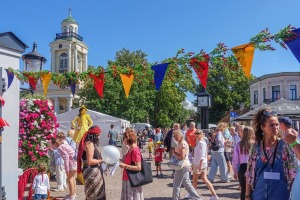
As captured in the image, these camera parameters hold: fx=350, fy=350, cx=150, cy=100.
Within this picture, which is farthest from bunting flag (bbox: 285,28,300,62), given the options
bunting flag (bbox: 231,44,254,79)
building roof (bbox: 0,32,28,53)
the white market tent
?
the white market tent

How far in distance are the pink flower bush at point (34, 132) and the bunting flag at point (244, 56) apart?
687 cm

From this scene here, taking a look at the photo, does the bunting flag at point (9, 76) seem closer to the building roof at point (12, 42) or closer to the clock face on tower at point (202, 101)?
the building roof at point (12, 42)

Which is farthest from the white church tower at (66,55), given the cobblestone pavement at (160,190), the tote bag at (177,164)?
the tote bag at (177,164)

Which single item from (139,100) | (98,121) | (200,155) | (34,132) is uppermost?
(139,100)

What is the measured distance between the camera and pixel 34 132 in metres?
10.4

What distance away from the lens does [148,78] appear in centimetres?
656

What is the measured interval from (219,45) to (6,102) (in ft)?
12.9

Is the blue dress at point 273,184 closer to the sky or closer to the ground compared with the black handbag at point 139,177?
closer to the sky

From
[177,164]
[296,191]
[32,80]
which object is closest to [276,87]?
→ [177,164]

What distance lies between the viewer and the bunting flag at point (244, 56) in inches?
220

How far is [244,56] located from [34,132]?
23.3ft

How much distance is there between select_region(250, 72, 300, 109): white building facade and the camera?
154ft

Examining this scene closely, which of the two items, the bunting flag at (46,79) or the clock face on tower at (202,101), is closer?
the bunting flag at (46,79)

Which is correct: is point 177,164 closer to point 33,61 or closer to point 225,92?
point 33,61
